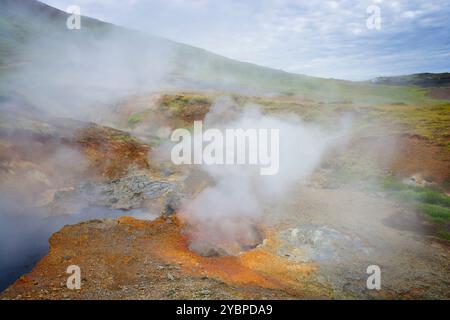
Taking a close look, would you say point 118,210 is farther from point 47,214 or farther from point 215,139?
point 215,139

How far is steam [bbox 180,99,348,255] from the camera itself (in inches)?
360

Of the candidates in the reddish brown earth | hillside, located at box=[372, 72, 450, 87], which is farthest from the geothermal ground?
hillside, located at box=[372, 72, 450, 87]

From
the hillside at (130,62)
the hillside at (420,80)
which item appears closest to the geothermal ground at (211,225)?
the hillside at (130,62)

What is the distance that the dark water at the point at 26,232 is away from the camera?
8391mm

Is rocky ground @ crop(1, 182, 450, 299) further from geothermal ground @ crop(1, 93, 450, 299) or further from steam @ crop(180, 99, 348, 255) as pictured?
steam @ crop(180, 99, 348, 255)

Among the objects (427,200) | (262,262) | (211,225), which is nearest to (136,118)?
(211,225)

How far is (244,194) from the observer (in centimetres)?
1198

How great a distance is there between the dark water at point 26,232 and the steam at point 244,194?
2743 mm

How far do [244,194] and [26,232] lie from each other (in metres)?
7.83

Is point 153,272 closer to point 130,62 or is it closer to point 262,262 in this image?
point 262,262

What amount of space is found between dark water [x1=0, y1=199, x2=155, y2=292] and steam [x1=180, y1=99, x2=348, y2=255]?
2743mm

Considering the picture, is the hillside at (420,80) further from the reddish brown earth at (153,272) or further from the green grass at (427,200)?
the reddish brown earth at (153,272)

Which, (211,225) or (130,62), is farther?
(130,62)
